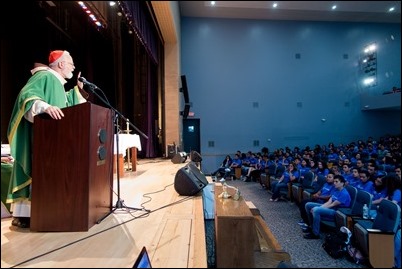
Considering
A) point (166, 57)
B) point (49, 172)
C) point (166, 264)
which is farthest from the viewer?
point (166, 57)

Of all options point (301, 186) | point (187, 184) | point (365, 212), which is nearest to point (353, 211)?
point (365, 212)

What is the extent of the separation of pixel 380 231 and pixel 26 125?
3102 mm

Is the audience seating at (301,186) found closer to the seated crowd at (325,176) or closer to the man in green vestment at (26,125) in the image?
the seated crowd at (325,176)

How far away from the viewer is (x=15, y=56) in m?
4.55

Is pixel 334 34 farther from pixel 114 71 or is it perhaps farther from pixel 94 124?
pixel 94 124

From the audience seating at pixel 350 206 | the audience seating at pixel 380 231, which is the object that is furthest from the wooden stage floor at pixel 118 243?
the audience seating at pixel 350 206

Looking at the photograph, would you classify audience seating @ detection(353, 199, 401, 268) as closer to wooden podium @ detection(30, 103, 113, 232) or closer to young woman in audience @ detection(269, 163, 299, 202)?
Answer: wooden podium @ detection(30, 103, 113, 232)

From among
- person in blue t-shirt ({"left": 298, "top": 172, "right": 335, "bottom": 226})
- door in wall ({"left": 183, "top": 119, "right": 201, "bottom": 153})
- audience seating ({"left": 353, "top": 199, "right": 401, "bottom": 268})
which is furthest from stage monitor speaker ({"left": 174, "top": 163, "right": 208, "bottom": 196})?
door in wall ({"left": 183, "top": 119, "right": 201, "bottom": 153})

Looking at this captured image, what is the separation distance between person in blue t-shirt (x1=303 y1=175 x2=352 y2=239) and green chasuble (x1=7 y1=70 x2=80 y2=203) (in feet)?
10.7

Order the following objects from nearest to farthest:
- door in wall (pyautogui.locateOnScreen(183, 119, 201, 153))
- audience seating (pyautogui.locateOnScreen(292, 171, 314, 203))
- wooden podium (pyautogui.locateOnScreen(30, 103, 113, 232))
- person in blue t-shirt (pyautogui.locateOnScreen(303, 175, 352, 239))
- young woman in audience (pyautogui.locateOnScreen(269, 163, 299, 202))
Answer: wooden podium (pyautogui.locateOnScreen(30, 103, 113, 232)), person in blue t-shirt (pyautogui.locateOnScreen(303, 175, 352, 239)), audience seating (pyautogui.locateOnScreen(292, 171, 314, 203)), young woman in audience (pyautogui.locateOnScreen(269, 163, 299, 202)), door in wall (pyautogui.locateOnScreen(183, 119, 201, 153))

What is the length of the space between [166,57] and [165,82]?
2.06 feet

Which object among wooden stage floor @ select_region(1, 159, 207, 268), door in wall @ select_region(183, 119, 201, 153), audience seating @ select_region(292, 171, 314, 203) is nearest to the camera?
wooden stage floor @ select_region(1, 159, 207, 268)

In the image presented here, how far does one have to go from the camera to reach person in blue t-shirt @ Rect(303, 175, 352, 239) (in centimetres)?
374

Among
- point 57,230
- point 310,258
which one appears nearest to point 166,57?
point 310,258
